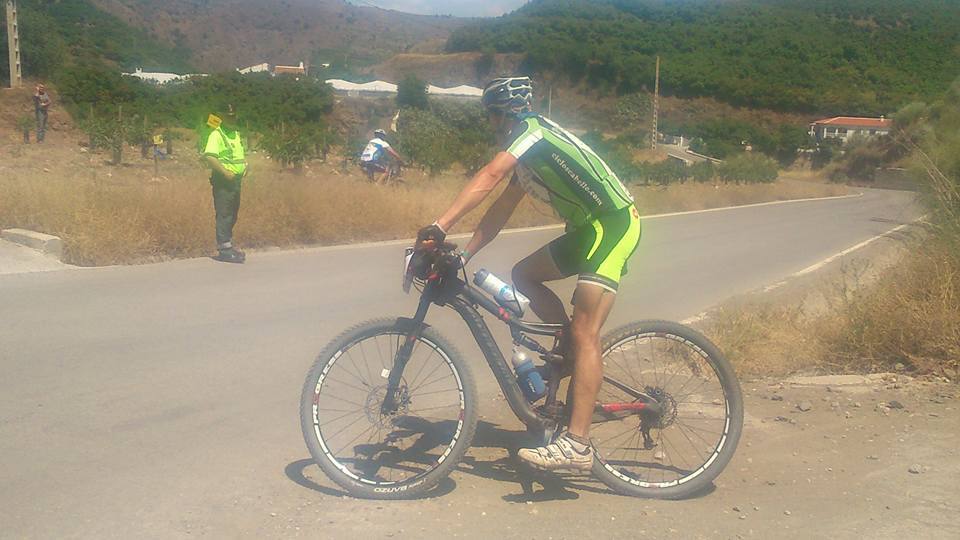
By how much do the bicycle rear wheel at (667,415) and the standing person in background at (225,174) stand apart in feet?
25.3

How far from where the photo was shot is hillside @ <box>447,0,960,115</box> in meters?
56.6

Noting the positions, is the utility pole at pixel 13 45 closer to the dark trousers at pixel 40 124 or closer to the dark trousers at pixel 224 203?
the dark trousers at pixel 40 124

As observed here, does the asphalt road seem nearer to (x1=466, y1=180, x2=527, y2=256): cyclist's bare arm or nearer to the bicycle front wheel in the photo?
the bicycle front wheel

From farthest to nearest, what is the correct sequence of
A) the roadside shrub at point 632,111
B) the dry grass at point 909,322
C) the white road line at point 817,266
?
the roadside shrub at point 632,111 → the white road line at point 817,266 → the dry grass at point 909,322

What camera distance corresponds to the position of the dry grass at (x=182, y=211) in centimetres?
1134

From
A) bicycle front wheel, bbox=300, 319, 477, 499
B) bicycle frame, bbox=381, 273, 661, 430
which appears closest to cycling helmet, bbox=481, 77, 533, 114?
bicycle frame, bbox=381, 273, 661, 430

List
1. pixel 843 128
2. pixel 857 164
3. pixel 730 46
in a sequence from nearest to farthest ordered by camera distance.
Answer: pixel 857 164 < pixel 843 128 < pixel 730 46

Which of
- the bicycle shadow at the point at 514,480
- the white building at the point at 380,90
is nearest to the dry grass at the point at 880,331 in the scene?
the bicycle shadow at the point at 514,480

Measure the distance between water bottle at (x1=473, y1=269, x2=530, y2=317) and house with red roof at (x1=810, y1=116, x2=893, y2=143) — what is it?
49.3 meters

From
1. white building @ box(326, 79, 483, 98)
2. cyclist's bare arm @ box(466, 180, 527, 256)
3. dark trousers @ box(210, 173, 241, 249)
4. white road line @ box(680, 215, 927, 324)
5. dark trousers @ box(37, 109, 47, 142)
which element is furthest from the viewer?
white building @ box(326, 79, 483, 98)

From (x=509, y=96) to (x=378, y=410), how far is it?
1.54 metres

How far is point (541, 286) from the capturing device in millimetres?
4570

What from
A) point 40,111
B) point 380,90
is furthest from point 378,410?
point 380,90

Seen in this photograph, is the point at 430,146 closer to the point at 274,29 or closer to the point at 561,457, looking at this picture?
the point at 561,457
